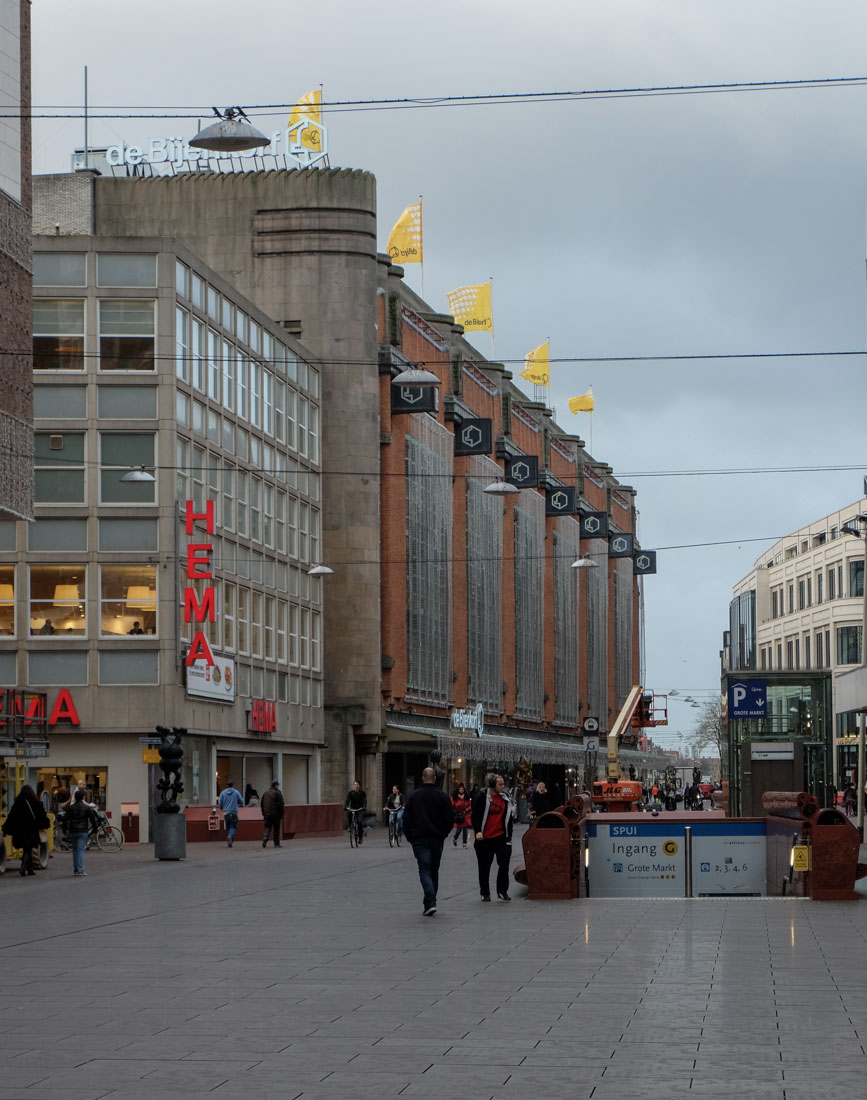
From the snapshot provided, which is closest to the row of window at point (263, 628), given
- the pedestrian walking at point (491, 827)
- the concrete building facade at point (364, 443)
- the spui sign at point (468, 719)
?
the concrete building facade at point (364, 443)

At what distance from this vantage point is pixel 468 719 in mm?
81562

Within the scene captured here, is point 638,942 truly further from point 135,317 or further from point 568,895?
point 135,317

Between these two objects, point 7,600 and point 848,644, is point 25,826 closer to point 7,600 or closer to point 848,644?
point 7,600

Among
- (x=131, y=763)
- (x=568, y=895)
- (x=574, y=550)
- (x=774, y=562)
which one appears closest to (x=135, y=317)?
(x=131, y=763)

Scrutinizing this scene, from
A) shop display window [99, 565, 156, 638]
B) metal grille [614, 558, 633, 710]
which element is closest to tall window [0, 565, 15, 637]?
shop display window [99, 565, 156, 638]

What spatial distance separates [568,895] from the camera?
2498 centimetres

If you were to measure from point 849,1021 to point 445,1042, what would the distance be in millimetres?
2784

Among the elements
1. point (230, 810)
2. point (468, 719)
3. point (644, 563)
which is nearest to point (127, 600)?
point (230, 810)

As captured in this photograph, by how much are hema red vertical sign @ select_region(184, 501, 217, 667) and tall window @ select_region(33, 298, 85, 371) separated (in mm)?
5305

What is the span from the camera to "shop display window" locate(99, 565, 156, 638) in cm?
5181

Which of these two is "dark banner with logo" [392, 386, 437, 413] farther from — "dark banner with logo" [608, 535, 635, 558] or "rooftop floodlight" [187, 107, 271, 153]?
"dark banner with logo" [608, 535, 635, 558]

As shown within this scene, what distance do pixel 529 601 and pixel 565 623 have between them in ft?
32.6

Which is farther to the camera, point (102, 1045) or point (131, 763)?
point (131, 763)

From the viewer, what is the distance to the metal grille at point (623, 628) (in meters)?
128
